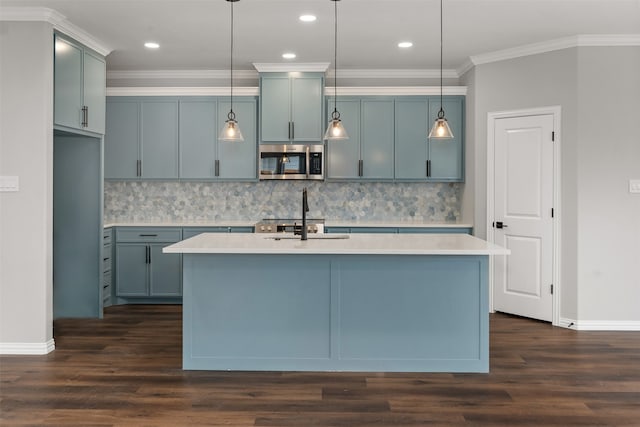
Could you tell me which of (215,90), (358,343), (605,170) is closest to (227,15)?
(215,90)

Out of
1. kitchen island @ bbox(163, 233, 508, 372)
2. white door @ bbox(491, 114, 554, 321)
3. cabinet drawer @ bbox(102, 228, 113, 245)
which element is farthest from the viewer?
cabinet drawer @ bbox(102, 228, 113, 245)

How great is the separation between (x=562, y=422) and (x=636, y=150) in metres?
3.06

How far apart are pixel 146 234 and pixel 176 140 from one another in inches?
44.1

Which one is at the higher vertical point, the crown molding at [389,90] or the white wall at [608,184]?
the crown molding at [389,90]

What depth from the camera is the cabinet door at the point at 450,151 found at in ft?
20.9

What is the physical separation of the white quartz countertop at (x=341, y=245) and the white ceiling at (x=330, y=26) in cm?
179

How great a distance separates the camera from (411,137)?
643 centimetres

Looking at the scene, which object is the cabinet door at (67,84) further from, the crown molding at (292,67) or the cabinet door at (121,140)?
the crown molding at (292,67)

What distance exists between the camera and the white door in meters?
5.42

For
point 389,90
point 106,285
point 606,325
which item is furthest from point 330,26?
point 606,325

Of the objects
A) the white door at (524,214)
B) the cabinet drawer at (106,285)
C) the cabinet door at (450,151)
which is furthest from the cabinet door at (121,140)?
the white door at (524,214)

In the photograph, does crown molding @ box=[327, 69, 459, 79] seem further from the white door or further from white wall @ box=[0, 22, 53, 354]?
white wall @ box=[0, 22, 53, 354]

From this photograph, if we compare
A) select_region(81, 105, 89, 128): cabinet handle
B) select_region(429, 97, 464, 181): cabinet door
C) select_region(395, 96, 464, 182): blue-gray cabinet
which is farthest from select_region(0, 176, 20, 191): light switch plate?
select_region(429, 97, 464, 181): cabinet door

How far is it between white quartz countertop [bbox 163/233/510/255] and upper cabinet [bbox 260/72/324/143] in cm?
219
